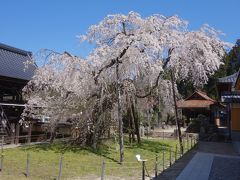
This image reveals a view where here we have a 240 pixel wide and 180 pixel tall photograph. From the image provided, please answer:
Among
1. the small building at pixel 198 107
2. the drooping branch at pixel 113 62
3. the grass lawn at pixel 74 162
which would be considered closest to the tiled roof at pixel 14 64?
the grass lawn at pixel 74 162

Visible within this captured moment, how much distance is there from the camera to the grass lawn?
12451 mm

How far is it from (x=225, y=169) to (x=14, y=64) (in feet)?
46.8

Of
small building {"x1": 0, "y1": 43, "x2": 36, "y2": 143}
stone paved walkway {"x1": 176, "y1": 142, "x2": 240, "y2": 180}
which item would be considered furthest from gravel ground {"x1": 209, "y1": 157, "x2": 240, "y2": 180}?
small building {"x1": 0, "y1": 43, "x2": 36, "y2": 143}

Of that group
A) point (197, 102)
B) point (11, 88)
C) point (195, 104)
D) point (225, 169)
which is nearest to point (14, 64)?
point (11, 88)

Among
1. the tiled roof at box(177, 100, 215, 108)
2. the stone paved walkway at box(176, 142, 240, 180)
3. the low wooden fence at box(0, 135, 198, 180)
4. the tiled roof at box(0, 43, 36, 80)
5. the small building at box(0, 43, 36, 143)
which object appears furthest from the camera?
the tiled roof at box(177, 100, 215, 108)

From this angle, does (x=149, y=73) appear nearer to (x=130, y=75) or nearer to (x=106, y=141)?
(x=130, y=75)

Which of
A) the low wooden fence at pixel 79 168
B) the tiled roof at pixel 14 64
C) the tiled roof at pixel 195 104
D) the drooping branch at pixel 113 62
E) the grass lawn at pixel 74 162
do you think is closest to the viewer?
the low wooden fence at pixel 79 168

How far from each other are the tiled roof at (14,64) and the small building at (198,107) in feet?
75.7

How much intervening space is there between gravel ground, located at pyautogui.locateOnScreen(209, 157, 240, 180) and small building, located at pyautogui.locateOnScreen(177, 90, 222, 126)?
24.8m

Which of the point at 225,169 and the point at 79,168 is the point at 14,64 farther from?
the point at 225,169

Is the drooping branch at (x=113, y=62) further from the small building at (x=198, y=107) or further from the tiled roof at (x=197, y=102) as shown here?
the tiled roof at (x=197, y=102)

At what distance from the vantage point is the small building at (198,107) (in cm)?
4319

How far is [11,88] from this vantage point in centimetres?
2150

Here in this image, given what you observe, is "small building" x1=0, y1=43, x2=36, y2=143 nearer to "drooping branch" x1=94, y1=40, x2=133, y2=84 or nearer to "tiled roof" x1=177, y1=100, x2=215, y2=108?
"drooping branch" x1=94, y1=40, x2=133, y2=84
